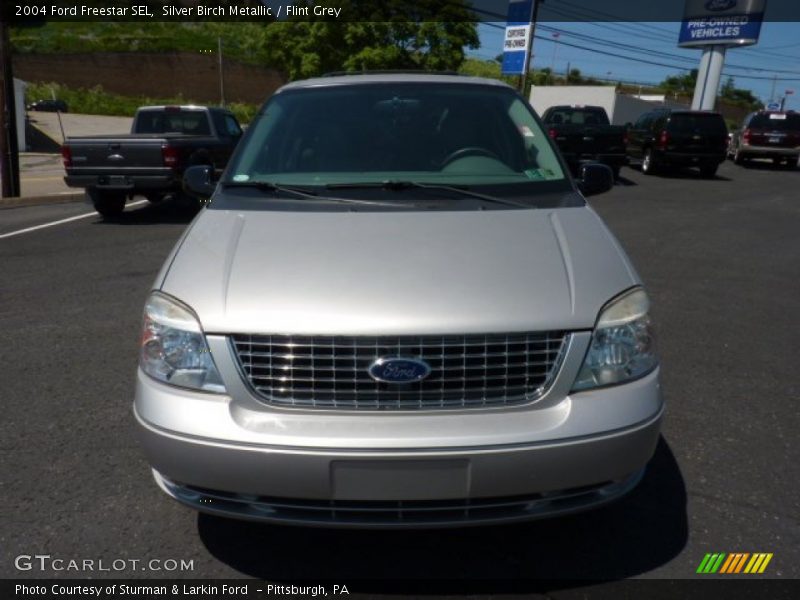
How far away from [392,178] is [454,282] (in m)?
1.13

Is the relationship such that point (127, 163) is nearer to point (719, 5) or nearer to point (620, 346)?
point (620, 346)

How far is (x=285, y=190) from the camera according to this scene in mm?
3125

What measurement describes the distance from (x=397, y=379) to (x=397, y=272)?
1.35 ft

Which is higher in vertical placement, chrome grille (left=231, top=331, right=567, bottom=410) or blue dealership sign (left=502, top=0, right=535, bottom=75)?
blue dealership sign (left=502, top=0, right=535, bottom=75)

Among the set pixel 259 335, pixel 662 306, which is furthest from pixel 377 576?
pixel 662 306

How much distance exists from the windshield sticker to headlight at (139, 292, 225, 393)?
1.89 meters

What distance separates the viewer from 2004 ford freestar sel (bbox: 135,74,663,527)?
2139 millimetres

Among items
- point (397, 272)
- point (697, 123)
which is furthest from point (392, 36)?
point (397, 272)

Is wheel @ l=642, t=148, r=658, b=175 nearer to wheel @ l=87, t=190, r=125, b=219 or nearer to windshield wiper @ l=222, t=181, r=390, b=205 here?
wheel @ l=87, t=190, r=125, b=219

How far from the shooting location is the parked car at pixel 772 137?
20.8 metres

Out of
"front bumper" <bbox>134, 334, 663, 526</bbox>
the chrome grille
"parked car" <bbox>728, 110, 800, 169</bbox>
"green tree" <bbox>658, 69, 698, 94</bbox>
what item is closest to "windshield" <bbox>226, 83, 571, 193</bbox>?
the chrome grille

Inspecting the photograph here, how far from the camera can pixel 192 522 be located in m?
2.79

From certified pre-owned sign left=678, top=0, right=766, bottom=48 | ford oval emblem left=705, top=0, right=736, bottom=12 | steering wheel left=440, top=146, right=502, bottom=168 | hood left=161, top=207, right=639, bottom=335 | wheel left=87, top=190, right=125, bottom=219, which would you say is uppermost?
ford oval emblem left=705, top=0, right=736, bottom=12

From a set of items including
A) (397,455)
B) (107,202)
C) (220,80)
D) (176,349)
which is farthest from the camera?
(220,80)
